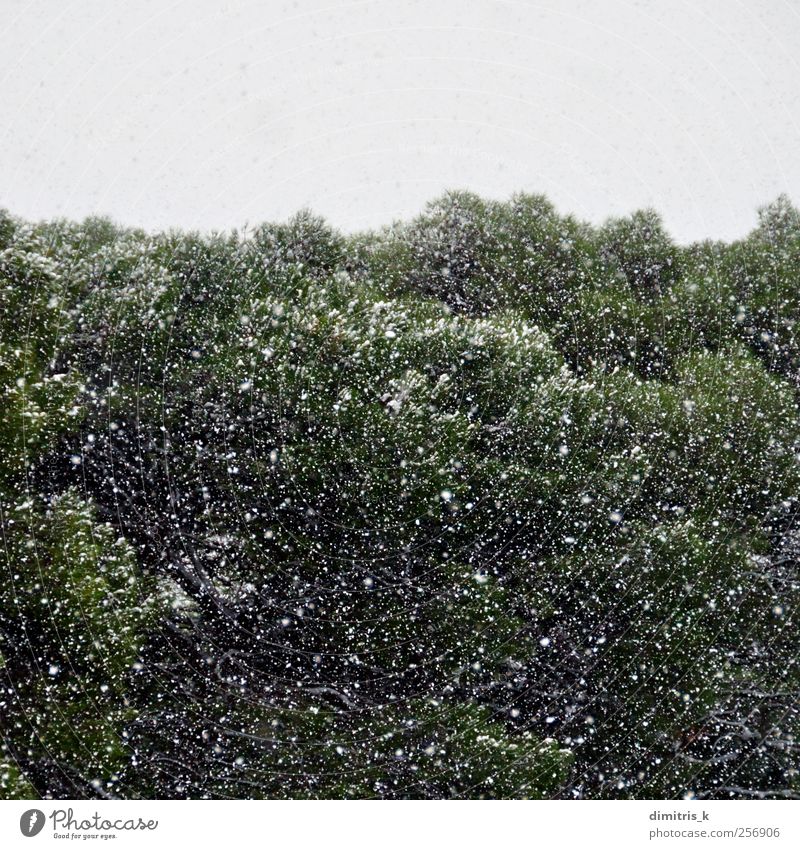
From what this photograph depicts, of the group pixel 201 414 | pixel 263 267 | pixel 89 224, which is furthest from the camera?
pixel 263 267

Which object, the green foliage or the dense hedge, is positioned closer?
the green foliage

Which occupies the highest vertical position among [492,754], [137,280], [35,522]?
[137,280]

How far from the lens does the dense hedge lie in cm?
490

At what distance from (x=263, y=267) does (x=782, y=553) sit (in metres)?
4.22

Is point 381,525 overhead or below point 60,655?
overhead

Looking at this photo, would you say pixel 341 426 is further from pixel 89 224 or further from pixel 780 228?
pixel 780 228

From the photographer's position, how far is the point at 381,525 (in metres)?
5.64

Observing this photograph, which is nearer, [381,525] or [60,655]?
[60,655]

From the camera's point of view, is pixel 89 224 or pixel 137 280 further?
pixel 137 280

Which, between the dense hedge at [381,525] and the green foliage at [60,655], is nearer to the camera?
the green foliage at [60,655]

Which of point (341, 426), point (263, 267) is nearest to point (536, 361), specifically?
point (341, 426)

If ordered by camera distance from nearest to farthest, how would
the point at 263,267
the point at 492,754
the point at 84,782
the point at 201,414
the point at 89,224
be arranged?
the point at 84,782 → the point at 492,754 → the point at 89,224 → the point at 201,414 → the point at 263,267

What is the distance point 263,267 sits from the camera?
621cm

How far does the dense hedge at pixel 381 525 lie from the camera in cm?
490
